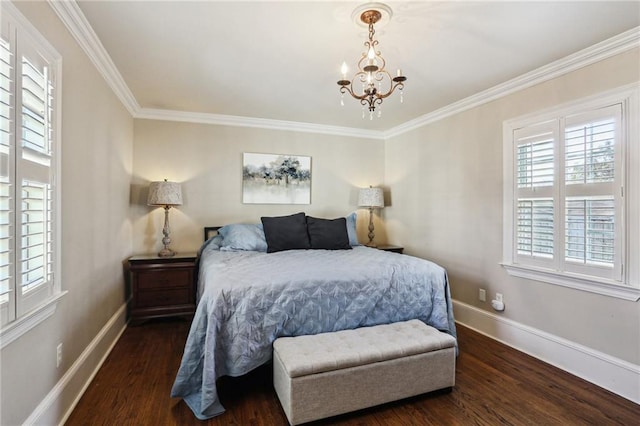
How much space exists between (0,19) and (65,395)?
1951 millimetres

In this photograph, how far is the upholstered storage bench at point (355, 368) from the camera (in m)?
1.81

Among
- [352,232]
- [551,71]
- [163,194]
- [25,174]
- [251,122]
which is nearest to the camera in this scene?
[25,174]

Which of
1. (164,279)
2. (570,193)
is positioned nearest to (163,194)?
(164,279)

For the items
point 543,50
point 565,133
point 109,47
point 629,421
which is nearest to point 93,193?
point 109,47

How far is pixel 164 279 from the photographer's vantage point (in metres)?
3.48

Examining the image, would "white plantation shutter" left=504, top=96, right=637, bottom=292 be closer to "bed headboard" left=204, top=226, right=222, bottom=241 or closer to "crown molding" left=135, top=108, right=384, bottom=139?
"crown molding" left=135, top=108, right=384, bottom=139

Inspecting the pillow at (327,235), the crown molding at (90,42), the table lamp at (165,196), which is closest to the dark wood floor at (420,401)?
the table lamp at (165,196)

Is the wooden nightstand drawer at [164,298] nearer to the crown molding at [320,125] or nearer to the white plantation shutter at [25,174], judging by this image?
the white plantation shutter at [25,174]

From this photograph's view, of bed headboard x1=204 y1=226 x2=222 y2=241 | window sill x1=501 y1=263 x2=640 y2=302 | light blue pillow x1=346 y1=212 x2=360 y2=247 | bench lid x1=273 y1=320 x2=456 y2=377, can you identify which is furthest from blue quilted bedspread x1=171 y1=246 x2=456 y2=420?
bed headboard x1=204 y1=226 x2=222 y2=241

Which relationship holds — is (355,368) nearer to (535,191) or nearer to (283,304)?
(283,304)

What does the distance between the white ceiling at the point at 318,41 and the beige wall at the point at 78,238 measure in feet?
1.17

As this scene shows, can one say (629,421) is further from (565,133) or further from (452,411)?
(565,133)

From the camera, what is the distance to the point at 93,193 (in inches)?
95.3

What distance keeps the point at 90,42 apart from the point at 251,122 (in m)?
2.15
